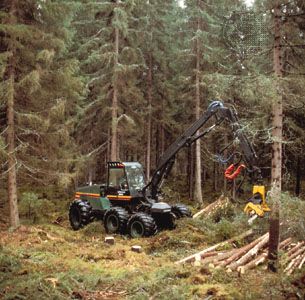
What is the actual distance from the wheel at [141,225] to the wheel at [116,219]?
350 mm

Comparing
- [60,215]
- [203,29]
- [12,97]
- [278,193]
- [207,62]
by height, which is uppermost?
[203,29]

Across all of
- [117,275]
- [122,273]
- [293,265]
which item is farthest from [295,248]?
[117,275]

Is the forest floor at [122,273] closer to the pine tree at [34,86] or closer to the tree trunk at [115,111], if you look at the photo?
the pine tree at [34,86]

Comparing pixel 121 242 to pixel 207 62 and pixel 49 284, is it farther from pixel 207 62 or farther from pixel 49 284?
pixel 207 62

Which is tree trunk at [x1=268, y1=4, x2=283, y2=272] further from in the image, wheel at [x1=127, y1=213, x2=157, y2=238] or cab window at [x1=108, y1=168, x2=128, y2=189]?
cab window at [x1=108, y1=168, x2=128, y2=189]

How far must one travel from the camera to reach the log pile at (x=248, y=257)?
1056cm

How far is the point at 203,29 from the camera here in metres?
26.3

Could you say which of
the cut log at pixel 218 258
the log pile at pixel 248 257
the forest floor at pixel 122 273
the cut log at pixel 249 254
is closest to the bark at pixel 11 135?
the forest floor at pixel 122 273

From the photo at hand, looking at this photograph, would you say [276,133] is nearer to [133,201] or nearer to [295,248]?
[295,248]

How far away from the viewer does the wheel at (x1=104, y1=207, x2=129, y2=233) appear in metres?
15.7

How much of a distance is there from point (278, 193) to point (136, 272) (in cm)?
420

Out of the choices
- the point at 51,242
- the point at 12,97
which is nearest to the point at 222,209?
the point at 51,242

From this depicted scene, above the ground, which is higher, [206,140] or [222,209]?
[206,140]

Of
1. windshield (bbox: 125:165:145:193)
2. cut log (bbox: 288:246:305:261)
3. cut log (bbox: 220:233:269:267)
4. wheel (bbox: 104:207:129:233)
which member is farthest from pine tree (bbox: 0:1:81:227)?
cut log (bbox: 288:246:305:261)
